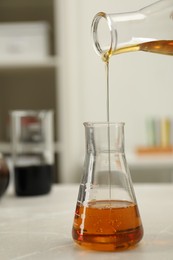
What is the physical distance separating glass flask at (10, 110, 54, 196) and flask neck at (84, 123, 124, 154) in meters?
0.46

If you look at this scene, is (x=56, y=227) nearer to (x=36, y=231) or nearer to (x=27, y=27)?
(x=36, y=231)

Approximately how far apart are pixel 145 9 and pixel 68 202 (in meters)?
0.48

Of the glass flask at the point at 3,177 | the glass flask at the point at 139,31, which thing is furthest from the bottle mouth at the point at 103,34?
the glass flask at the point at 3,177

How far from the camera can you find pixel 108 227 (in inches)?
23.0

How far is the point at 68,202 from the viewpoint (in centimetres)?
99

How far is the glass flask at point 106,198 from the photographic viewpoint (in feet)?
1.93

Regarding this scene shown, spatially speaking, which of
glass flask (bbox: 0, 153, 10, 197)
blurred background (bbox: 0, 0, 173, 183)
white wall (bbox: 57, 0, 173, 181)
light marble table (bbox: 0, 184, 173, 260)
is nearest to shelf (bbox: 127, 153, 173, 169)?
blurred background (bbox: 0, 0, 173, 183)

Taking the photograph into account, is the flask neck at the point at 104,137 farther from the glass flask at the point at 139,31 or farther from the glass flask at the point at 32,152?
the glass flask at the point at 32,152

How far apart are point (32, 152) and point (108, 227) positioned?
0.59m

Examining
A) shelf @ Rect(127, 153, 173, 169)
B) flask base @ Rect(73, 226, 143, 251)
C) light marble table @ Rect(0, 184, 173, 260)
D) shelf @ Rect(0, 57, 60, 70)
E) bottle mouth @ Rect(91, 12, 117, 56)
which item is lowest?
shelf @ Rect(127, 153, 173, 169)

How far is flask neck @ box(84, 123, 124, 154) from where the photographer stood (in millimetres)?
621

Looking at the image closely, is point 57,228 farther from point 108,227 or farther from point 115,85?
point 115,85

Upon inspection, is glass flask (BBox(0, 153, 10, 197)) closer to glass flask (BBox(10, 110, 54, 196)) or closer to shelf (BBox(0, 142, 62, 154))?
glass flask (BBox(10, 110, 54, 196))

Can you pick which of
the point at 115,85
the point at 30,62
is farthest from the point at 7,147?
the point at 115,85
